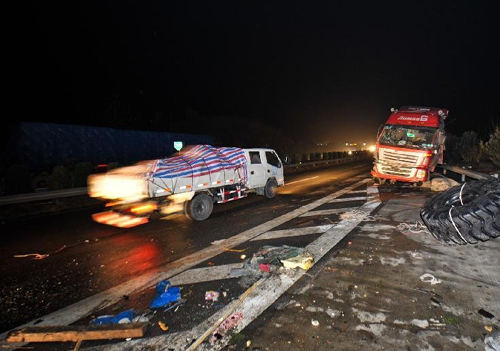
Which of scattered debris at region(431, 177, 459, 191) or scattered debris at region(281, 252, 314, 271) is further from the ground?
→ scattered debris at region(431, 177, 459, 191)

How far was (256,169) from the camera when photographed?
973cm

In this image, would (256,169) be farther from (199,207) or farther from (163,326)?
(163,326)

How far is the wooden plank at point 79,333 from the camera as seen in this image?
9.55 ft

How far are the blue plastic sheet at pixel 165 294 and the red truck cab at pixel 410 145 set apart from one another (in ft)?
33.6

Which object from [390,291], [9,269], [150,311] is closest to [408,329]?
[390,291]

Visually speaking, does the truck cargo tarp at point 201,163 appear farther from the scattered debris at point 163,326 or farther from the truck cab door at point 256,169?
the scattered debris at point 163,326

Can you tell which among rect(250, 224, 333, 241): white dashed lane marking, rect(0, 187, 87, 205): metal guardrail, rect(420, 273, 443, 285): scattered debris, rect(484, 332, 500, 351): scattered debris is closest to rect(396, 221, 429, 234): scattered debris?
rect(250, 224, 333, 241): white dashed lane marking

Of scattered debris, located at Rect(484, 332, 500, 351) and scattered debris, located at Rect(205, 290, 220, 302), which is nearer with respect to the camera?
scattered debris, located at Rect(484, 332, 500, 351)

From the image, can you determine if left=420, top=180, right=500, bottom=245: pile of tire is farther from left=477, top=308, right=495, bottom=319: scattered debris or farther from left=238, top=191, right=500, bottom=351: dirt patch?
left=477, top=308, right=495, bottom=319: scattered debris

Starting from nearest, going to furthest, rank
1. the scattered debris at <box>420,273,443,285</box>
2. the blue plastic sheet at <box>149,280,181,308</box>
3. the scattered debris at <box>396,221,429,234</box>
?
the blue plastic sheet at <box>149,280,181,308</box> → the scattered debris at <box>420,273,443,285</box> → the scattered debris at <box>396,221,429,234</box>

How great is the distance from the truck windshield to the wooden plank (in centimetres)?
1141

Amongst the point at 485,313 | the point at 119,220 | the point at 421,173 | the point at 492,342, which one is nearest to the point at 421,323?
the point at 492,342

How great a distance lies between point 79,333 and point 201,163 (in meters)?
5.21

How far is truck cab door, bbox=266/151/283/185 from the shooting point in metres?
10.4
